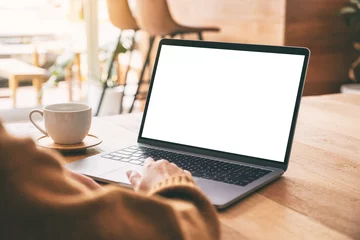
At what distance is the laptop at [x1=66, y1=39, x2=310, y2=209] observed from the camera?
3.05 feet

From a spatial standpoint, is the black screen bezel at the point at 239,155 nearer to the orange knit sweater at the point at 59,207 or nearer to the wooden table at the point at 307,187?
the wooden table at the point at 307,187

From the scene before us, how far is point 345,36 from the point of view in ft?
12.3

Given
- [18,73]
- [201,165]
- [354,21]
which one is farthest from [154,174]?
[18,73]

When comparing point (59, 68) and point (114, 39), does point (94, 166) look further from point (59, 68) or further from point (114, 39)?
point (114, 39)

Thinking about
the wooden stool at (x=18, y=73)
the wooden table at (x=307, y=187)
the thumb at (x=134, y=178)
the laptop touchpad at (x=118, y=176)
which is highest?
the thumb at (x=134, y=178)

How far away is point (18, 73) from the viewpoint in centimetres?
394

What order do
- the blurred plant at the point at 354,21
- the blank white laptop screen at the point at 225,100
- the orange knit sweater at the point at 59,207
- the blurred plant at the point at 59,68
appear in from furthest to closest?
the blurred plant at the point at 59,68 → the blurred plant at the point at 354,21 → the blank white laptop screen at the point at 225,100 → the orange knit sweater at the point at 59,207

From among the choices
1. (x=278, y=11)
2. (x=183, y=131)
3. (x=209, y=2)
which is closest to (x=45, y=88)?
(x=209, y=2)

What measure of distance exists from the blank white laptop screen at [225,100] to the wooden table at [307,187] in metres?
0.08

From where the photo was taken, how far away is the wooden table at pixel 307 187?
69 centimetres

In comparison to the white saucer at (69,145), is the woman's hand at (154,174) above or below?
above

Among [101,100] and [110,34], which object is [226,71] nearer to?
[101,100]

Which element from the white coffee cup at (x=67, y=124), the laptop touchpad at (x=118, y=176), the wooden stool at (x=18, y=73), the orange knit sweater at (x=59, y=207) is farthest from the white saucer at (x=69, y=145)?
the wooden stool at (x=18, y=73)

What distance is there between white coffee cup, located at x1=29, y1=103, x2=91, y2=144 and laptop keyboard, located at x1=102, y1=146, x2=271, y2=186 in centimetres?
10
